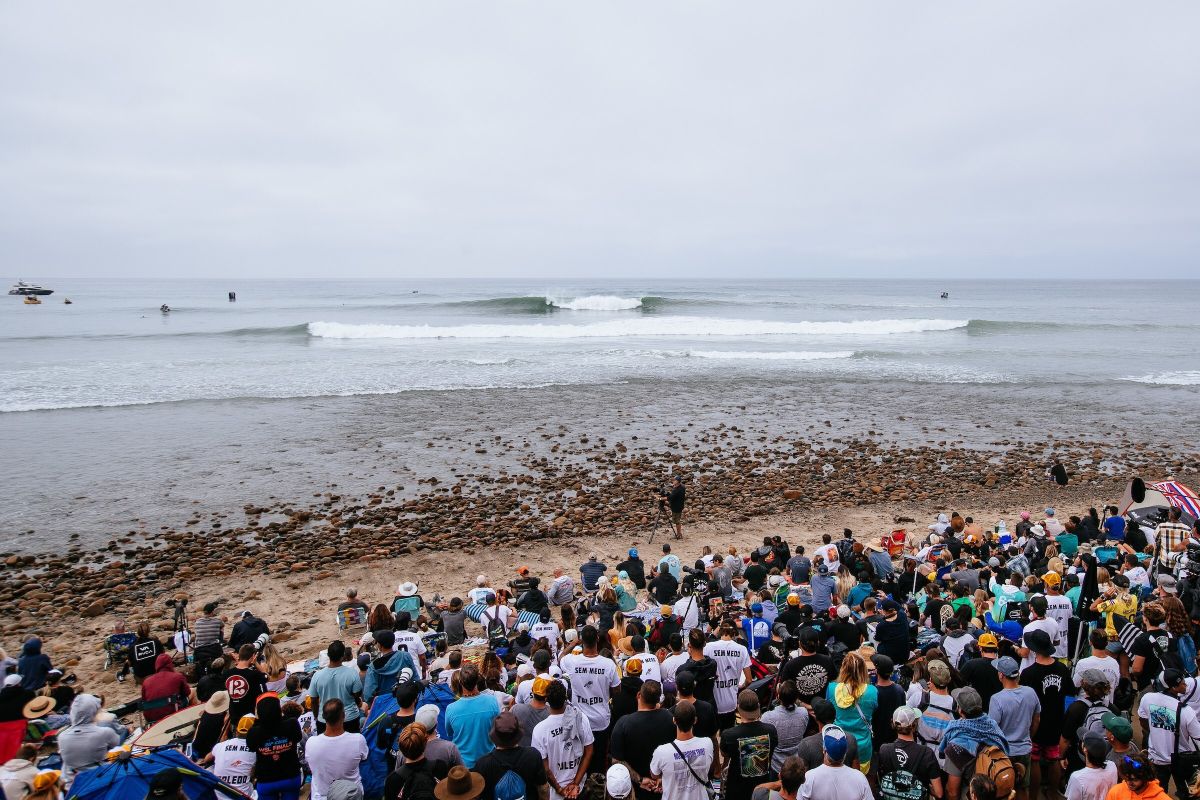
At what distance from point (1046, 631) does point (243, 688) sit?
778 centimetres

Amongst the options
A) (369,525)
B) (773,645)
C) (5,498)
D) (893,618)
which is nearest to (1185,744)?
(893,618)

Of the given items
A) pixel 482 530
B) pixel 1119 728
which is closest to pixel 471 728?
pixel 1119 728

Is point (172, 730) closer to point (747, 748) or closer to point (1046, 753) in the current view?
point (747, 748)

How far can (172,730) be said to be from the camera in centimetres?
654

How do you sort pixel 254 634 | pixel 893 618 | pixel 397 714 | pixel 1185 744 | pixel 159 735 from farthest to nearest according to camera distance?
pixel 254 634 < pixel 893 618 < pixel 159 735 < pixel 397 714 < pixel 1185 744

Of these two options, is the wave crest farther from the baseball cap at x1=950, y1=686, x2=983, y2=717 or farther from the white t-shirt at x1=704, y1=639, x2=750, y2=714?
the baseball cap at x1=950, y1=686, x2=983, y2=717

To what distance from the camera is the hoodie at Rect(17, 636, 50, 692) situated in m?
7.90

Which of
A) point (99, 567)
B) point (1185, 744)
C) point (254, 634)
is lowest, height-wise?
point (99, 567)

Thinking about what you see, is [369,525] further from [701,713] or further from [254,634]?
[701,713]

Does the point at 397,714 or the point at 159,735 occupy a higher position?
the point at 397,714

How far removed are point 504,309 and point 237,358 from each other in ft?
136

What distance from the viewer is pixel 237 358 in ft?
137

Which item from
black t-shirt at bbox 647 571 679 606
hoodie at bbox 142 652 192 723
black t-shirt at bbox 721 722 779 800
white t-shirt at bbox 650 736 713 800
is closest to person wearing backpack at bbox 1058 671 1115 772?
black t-shirt at bbox 721 722 779 800

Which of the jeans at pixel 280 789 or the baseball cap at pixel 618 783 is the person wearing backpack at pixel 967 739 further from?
the jeans at pixel 280 789
